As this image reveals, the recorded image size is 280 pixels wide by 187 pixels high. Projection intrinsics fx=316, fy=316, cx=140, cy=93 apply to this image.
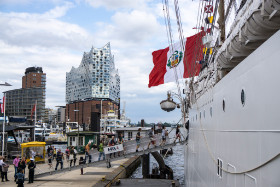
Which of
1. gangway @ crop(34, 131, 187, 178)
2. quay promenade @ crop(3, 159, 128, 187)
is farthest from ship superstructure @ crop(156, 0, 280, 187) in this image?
gangway @ crop(34, 131, 187, 178)

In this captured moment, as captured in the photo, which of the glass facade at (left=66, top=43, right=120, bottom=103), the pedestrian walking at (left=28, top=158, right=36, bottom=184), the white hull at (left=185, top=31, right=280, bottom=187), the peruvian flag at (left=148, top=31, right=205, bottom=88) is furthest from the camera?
the glass facade at (left=66, top=43, right=120, bottom=103)

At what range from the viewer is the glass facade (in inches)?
7013

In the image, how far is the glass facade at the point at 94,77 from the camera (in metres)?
178

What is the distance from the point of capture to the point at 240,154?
5.46 metres

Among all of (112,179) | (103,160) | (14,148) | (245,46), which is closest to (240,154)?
(245,46)

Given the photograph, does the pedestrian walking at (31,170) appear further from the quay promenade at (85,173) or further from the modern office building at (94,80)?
the modern office building at (94,80)

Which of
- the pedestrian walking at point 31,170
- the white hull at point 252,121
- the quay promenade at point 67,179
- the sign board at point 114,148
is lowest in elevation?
the quay promenade at point 67,179

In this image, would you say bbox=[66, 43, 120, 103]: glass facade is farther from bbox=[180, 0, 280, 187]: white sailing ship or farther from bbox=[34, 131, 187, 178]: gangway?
bbox=[180, 0, 280, 187]: white sailing ship

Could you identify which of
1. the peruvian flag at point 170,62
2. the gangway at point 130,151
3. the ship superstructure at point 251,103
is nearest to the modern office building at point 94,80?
the gangway at point 130,151

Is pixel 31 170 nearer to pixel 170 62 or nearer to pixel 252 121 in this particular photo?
pixel 170 62

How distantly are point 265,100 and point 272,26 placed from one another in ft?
3.66

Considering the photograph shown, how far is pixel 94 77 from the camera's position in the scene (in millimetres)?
180875

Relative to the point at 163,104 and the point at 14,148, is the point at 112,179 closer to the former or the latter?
the point at 163,104

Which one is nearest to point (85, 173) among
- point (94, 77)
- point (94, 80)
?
point (94, 80)
